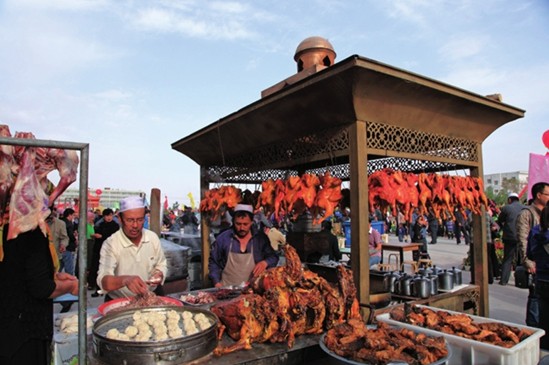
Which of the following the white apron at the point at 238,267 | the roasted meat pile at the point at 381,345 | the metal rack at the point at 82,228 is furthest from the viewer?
the white apron at the point at 238,267

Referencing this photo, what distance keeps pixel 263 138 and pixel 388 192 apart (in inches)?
70.3

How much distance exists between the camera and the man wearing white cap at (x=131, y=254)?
3.51m

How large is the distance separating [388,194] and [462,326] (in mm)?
1250

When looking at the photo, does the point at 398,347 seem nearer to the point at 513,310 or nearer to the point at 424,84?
the point at 424,84

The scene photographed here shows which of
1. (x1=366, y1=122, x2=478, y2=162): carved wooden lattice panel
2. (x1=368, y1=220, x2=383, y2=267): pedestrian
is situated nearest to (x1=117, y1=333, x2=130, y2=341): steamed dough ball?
(x1=366, y1=122, x2=478, y2=162): carved wooden lattice panel

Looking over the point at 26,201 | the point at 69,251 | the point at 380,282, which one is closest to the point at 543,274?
the point at 380,282

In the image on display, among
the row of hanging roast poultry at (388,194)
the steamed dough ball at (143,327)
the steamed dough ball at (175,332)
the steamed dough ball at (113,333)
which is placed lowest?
the steamed dough ball at (175,332)

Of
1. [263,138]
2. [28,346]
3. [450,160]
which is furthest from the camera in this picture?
[263,138]

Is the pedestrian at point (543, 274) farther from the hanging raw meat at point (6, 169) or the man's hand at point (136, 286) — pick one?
the hanging raw meat at point (6, 169)

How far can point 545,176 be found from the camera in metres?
6.43

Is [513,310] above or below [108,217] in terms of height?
below

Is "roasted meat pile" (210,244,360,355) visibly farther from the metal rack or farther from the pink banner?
the pink banner

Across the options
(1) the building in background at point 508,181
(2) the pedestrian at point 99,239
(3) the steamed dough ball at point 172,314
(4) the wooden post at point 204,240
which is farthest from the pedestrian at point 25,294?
(1) the building in background at point 508,181

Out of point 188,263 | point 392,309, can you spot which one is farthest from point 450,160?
point 188,263
